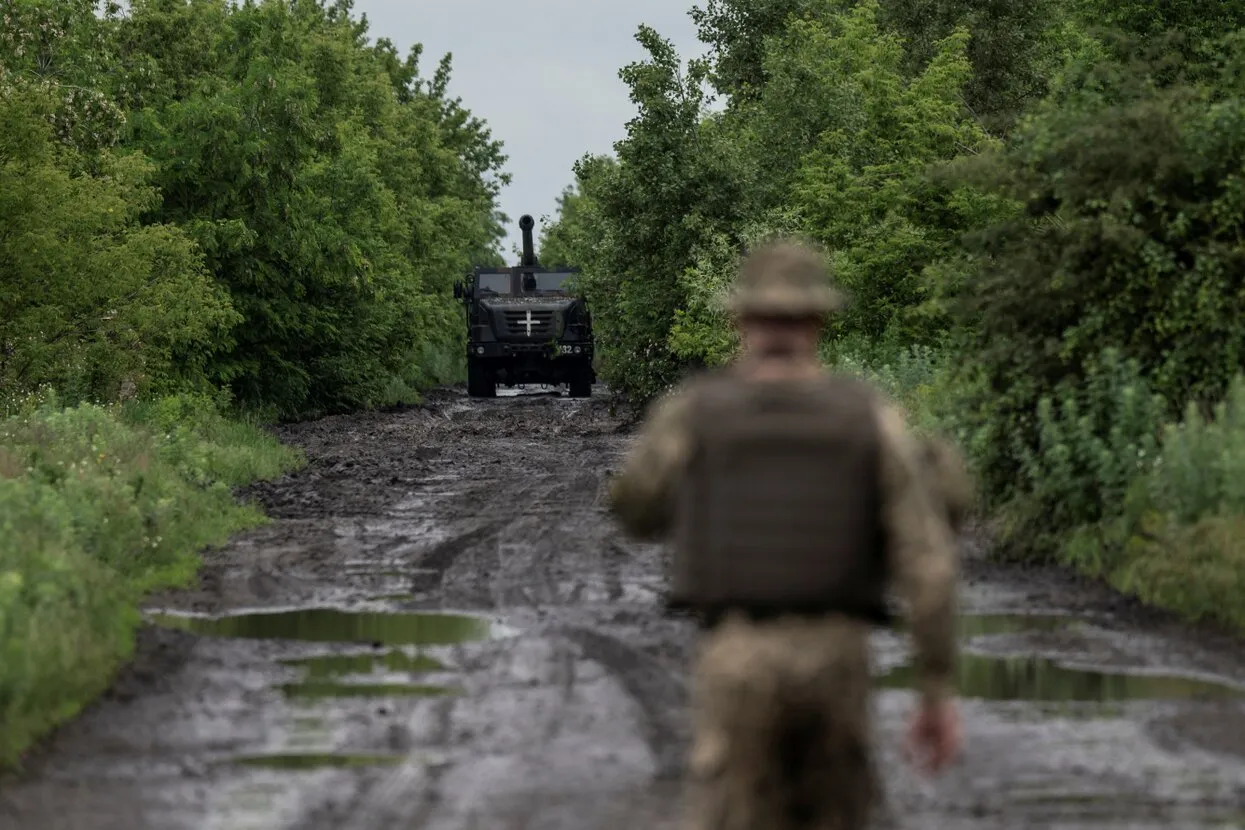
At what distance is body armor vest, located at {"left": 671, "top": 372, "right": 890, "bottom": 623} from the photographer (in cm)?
469

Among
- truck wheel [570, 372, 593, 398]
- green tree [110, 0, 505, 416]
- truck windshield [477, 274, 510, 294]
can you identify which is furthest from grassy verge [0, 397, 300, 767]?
truck wheel [570, 372, 593, 398]

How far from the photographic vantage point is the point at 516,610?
44.0ft

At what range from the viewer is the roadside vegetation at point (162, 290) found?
1302cm

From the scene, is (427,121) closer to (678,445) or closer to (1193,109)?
(1193,109)

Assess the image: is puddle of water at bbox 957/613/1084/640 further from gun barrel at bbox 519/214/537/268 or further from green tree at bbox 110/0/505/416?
gun barrel at bbox 519/214/537/268

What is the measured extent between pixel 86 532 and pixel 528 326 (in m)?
36.3

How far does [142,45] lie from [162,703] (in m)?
33.8

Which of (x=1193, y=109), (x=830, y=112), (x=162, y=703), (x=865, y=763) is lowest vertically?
(x=162, y=703)

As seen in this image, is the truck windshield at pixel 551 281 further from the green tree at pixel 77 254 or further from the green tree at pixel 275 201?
the green tree at pixel 77 254

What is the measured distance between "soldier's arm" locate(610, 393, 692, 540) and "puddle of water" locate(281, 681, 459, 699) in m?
5.43

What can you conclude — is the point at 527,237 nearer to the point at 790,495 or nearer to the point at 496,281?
the point at 496,281

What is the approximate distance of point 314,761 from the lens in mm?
8727

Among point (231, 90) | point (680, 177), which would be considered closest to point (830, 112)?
point (680, 177)

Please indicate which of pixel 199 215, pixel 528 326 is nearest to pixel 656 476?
pixel 199 215
